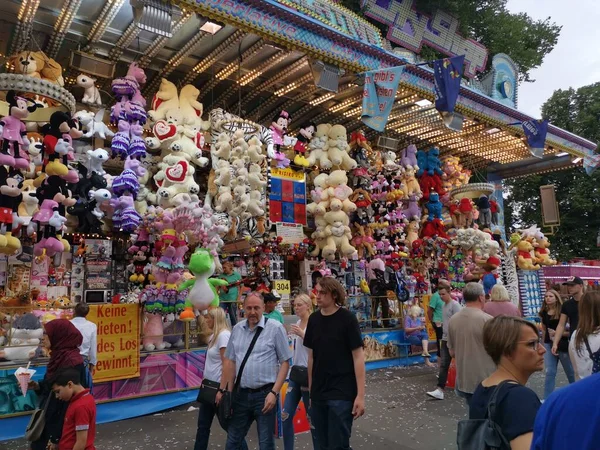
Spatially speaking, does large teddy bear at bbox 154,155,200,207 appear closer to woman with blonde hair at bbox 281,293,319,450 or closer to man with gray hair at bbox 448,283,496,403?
woman with blonde hair at bbox 281,293,319,450

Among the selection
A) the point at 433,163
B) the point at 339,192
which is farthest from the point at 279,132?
the point at 433,163

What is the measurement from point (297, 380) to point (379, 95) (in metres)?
6.68

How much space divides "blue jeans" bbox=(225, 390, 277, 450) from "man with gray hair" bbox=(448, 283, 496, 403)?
172 centimetres

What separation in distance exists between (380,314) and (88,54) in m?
8.00

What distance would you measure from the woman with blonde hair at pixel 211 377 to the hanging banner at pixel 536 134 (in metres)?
11.5

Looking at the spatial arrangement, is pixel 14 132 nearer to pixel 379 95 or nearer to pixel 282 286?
pixel 282 286

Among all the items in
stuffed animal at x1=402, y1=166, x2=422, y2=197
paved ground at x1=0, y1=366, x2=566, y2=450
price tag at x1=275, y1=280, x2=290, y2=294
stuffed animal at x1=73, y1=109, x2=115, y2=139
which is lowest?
paved ground at x1=0, y1=366, x2=566, y2=450

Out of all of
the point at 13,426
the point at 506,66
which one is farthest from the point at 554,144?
the point at 13,426

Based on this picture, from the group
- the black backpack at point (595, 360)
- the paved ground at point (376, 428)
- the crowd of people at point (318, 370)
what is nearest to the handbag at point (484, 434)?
the crowd of people at point (318, 370)

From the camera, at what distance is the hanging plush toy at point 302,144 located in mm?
11256

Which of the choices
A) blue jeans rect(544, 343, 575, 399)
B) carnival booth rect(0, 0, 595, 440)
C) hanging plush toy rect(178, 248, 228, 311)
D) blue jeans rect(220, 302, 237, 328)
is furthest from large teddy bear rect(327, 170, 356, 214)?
blue jeans rect(544, 343, 575, 399)

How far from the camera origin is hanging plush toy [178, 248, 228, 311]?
7070 mm

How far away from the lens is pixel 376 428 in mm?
5684

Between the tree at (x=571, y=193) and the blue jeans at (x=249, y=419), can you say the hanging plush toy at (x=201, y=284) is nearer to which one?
the blue jeans at (x=249, y=419)
